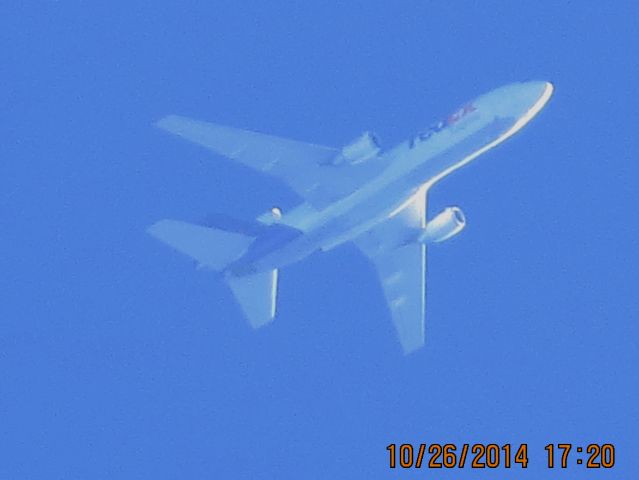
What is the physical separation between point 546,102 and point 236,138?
11.5m

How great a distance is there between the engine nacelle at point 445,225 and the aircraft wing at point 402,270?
1.54 meters

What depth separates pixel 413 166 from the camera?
55500 millimetres

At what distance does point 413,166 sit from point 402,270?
8129 mm

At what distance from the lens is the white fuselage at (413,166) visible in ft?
179

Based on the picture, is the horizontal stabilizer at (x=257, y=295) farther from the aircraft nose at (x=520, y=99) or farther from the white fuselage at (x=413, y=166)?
the aircraft nose at (x=520, y=99)

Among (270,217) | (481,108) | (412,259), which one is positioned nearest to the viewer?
(481,108)

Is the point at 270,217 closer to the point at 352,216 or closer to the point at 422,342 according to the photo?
the point at 352,216

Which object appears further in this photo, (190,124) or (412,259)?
(412,259)

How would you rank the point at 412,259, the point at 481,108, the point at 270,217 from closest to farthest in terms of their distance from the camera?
the point at 481,108 < the point at 270,217 < the point at 412,259

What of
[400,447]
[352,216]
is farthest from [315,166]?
[400,447]

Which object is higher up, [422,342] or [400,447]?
[422,342]

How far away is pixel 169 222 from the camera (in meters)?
58.7

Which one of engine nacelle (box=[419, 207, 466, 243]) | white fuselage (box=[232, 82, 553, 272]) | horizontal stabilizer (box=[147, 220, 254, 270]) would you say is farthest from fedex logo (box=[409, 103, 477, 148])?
horizontal stabilizer (box=[147, 220, 254, 270])

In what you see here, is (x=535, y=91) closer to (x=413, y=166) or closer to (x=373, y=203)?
(x=413, y=166)
